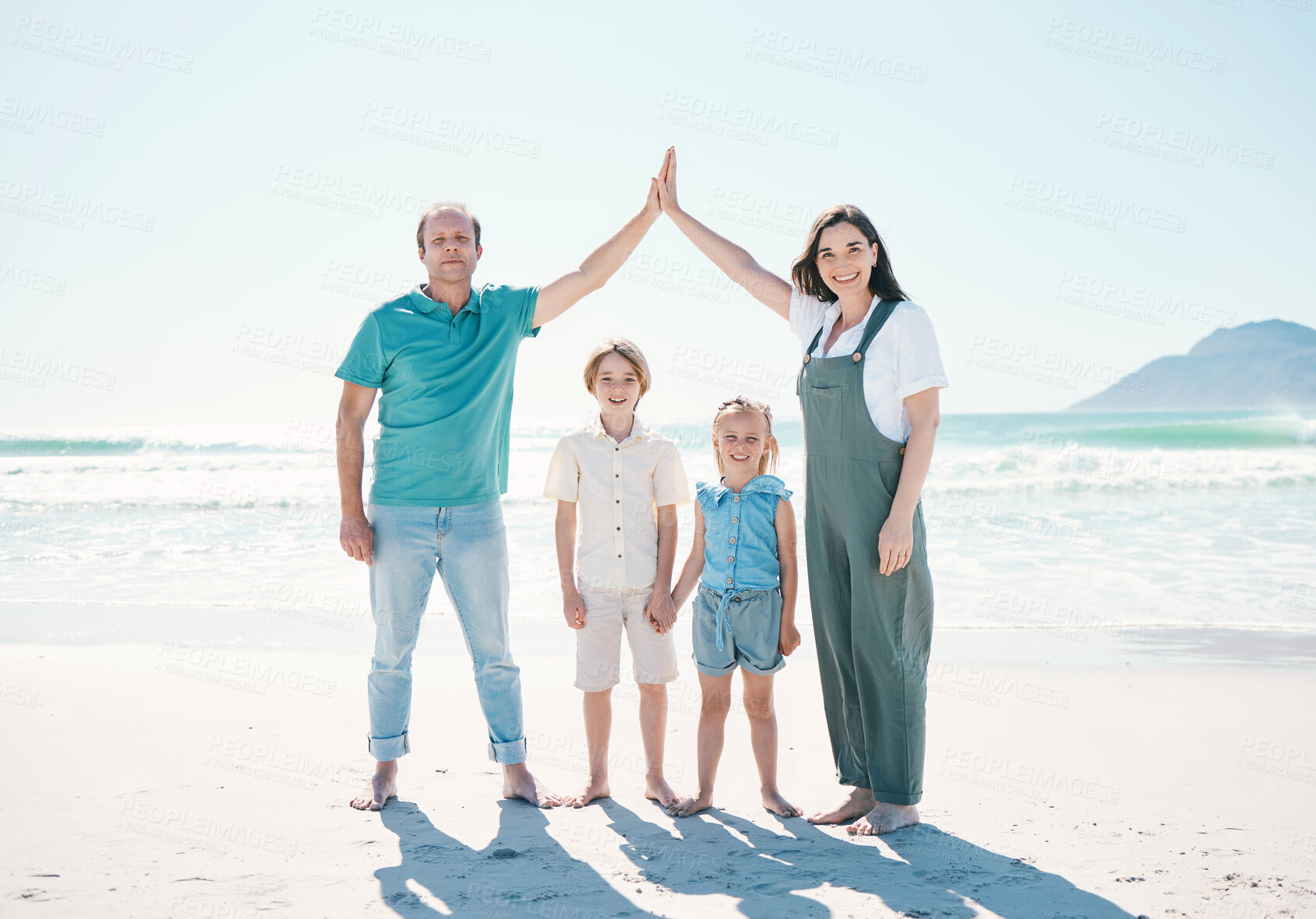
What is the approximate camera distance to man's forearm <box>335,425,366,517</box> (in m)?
3.06

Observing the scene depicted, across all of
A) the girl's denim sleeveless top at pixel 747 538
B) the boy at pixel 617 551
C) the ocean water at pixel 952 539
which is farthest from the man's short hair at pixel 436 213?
the ocean water at pixel 952 539

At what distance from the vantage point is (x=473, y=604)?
10.2 feet

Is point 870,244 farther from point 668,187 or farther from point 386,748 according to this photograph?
point 386,748

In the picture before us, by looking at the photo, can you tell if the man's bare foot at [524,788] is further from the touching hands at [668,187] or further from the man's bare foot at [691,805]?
the touching hands at [668,187]

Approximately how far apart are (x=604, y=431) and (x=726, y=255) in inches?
31.3

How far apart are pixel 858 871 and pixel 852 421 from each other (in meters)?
1.33

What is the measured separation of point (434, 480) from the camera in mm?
3043

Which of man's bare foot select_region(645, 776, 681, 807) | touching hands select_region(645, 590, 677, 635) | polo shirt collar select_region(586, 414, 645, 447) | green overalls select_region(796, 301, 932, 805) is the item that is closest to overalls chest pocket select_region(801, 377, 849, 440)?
green overalls select_region(796, 301, 932, 805)

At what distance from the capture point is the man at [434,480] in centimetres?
305

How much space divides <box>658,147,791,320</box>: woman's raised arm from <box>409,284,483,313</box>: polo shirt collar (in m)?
0.84

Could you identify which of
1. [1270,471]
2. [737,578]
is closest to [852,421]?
[737,578]

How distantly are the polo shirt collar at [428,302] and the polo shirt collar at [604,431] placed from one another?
1.89 ft

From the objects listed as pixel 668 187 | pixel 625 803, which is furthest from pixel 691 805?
pixel 668 187

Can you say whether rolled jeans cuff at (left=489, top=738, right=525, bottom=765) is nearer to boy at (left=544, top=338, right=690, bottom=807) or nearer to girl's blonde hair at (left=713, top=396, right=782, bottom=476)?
boy at (left=544, top=338, right=690, bottom=807)
